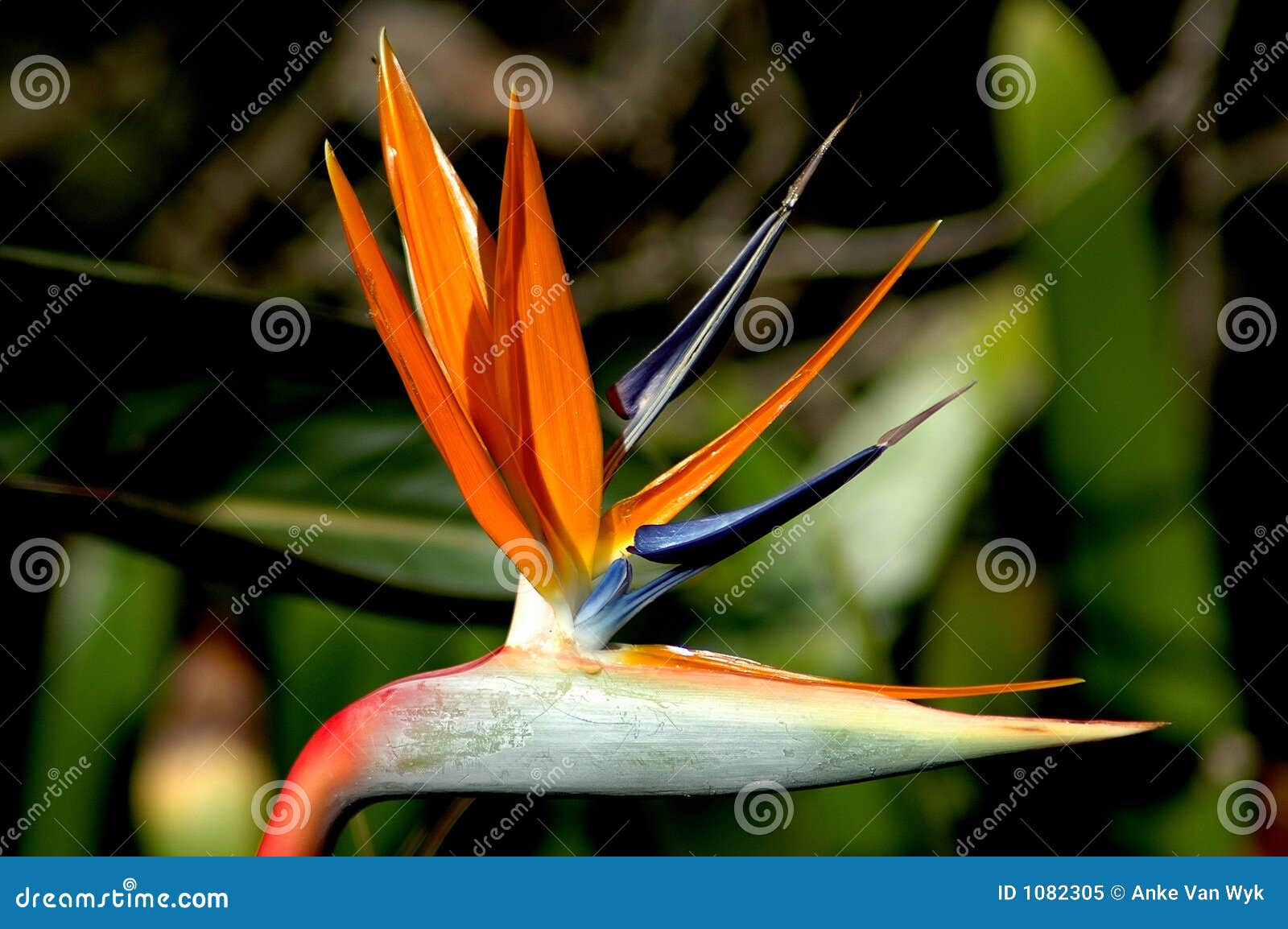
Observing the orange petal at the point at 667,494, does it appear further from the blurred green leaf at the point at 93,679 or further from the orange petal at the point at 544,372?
the blurred green leaf at the point at 93,679

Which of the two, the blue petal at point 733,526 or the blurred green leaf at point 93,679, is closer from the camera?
the blue petal at point 733,526

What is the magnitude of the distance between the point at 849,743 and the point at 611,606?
18 cm

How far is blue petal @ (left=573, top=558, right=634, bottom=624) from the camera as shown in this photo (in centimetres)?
69

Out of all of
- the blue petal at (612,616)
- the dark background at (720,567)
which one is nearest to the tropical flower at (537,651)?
the blue petal at (612,616)

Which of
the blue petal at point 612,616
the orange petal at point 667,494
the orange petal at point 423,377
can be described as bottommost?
the blue petal at point 612,616

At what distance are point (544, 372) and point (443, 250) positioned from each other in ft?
0.33

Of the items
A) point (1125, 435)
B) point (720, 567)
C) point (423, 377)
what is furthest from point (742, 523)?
point (1125, 435)

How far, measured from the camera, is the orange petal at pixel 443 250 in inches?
24.9

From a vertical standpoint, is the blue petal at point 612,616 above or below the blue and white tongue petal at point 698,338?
below

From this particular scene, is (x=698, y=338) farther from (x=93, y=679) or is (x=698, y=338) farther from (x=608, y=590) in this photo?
(x=93, y=679)

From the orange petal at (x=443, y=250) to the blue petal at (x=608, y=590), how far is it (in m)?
0.11

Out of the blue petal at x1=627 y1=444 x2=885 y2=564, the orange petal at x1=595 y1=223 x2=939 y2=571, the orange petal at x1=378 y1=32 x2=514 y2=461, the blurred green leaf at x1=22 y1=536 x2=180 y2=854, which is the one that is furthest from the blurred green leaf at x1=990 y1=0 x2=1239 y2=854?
the blurred green leaf at x1=22 y1=536 x2=180 y2=854

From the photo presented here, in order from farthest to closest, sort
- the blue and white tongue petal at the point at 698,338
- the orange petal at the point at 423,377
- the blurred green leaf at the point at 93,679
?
the blurred green leaf at the point at 93,679 < the blue and white tongue petal at the point at 698,338 < the orange petal at the point at 423,377

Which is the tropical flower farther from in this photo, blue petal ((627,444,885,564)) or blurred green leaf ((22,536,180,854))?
blurred green leaf ((22,536,180,854))
